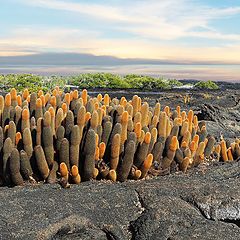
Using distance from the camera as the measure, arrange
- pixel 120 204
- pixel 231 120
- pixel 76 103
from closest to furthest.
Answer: pixel 120 204 < pixel 76 103 < pixel 231 120

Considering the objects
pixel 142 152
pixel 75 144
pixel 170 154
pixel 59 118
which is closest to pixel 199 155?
pixel 170 154

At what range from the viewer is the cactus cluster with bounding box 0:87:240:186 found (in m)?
6.61

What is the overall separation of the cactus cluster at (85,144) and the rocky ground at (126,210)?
234 millimetres

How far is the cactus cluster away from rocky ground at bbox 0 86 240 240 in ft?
0.77

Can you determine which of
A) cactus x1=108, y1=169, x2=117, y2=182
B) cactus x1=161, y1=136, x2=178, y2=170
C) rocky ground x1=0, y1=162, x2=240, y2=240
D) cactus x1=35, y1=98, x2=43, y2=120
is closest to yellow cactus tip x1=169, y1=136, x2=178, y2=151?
cactus x1=161, y1=136, x2=178, y2=170

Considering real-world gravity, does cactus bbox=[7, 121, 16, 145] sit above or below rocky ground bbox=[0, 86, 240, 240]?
above

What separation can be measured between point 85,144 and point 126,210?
1.36m

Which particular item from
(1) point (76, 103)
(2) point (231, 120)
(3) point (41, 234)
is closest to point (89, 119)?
(1) point (76, 103)

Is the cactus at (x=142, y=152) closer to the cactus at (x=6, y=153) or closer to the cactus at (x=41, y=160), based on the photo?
the cactus at (x=41, y=160)

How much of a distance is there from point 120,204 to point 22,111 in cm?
222

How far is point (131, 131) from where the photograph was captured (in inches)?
286

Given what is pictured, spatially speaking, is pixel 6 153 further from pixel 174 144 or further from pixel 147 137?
pixel 174 144

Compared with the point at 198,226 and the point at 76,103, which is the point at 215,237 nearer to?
the point at 198,226

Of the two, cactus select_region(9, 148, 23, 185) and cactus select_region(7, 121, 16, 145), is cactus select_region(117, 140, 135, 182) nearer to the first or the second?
cactus select_region(9, 148, 23, 185)
